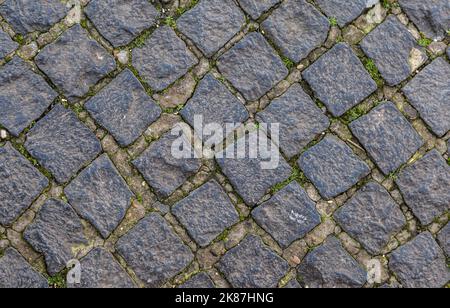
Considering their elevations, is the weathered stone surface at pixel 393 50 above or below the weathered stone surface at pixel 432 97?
above

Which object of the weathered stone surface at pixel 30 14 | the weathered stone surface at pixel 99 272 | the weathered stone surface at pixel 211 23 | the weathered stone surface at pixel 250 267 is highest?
the weathered stone surface at pixel 30 14

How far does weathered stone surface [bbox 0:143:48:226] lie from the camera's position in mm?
3107

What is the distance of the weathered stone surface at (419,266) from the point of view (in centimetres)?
319

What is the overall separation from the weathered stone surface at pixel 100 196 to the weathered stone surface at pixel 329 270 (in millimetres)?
1097

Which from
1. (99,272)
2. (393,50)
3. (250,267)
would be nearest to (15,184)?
(99,272)

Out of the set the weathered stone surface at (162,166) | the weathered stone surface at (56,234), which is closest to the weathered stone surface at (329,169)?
the weathered stone surface at (162,166)

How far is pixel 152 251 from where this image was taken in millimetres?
3139

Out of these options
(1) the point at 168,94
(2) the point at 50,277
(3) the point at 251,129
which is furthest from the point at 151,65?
(2) the point at 50,277

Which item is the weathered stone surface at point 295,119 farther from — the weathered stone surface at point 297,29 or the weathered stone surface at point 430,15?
the weathered stone surface at point 430,15

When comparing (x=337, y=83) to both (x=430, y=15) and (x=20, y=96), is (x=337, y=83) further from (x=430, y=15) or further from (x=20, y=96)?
(x=20, y=96)

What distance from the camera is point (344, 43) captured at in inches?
128

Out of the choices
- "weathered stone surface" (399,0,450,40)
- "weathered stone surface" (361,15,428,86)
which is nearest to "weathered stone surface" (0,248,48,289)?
"weathered stone surface" (361,15,428,86)

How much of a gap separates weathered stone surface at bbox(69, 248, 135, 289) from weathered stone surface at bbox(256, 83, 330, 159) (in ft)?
3.84
